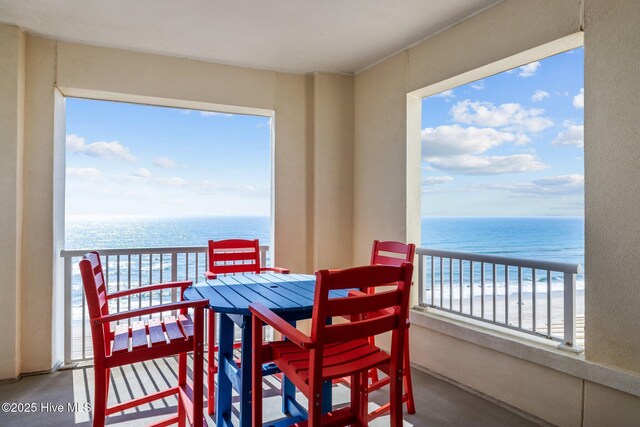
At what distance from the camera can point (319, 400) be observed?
1536 mm

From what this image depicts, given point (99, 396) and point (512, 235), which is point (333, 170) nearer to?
point (99, 396)

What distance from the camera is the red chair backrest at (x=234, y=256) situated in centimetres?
345

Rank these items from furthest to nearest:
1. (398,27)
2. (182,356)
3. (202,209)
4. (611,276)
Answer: (202,209) < (398,27) < (182,356) < (611,276)

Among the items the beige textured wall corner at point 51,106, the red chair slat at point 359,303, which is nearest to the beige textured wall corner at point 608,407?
the red chair slat at point 359,303

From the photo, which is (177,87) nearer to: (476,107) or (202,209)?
(202,209)

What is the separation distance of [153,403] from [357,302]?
6.81 ft

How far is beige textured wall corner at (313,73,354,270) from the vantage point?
14.0 feet

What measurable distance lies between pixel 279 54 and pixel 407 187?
5.86 ft

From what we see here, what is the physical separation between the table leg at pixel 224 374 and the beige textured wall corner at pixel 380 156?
6.40ft

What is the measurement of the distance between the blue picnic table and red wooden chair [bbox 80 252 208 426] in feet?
0.58

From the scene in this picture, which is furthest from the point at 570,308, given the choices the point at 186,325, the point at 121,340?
the point at 121,340

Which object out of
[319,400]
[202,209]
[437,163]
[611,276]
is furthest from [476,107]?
[319,400]

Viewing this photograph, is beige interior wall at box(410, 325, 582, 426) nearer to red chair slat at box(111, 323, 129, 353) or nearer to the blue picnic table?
the blue picnic table

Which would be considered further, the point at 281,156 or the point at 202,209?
the point at 202,209
